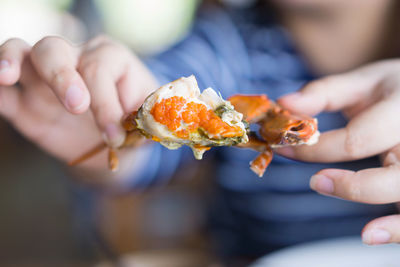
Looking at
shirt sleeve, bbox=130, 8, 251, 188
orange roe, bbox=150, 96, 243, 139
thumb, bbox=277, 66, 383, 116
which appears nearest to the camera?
orange roe, bbox=150, 96, 243, 139

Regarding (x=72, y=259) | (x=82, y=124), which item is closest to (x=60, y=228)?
(x=72, y=259)

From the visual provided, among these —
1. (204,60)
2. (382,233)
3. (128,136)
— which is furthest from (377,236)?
(204,60)

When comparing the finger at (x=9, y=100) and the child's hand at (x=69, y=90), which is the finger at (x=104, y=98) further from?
the finger at (x=9, y=100)

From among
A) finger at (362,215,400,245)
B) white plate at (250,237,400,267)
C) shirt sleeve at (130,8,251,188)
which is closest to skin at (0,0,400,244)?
finger at (362,215,400,245)

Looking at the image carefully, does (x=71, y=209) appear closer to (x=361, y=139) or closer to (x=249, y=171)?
(x=249, y=171)

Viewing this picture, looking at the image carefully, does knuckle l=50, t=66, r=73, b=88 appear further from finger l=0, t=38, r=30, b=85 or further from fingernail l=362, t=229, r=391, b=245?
fingernail l=362, t=229, r=391, b=245

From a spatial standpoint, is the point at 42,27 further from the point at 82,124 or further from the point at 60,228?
the point at 60,228
